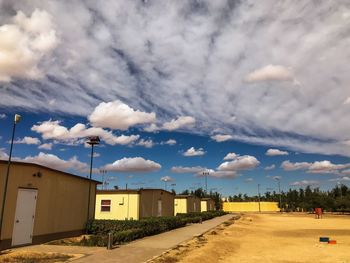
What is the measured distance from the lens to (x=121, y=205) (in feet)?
103

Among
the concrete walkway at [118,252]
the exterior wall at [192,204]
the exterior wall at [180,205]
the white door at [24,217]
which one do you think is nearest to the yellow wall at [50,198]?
the white door at [24,217]

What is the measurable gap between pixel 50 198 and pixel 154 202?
1880 cm

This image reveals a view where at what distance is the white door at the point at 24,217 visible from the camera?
14.6 meters

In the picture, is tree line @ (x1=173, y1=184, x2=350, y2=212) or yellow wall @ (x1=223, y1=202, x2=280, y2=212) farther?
yellow wall @ (x1=223, y1=202, x2=280, y2=212)

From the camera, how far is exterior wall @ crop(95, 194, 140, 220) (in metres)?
31.1

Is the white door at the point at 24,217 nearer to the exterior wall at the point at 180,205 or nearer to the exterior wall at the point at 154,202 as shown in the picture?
the exterior wall at the point at 154,202

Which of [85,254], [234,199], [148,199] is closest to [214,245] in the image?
[85,254]

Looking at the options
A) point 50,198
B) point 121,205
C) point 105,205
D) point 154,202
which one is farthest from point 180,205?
point 50,198

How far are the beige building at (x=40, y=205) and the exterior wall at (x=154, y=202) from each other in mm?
11809

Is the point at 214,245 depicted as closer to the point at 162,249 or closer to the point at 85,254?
the point at 162,249

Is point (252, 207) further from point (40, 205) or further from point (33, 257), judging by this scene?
point (33, 257)

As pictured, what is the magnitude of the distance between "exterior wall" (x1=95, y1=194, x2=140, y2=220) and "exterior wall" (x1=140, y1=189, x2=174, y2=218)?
88 cm

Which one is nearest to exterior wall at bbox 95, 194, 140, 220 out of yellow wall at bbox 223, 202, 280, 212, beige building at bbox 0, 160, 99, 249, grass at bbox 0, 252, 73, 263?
beige building at bbox 0, 160, 99, 249

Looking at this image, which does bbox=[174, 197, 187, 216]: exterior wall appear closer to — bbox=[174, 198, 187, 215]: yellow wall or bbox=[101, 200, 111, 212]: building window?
bbox=[174, 198, 187, 215]: yellow wall
